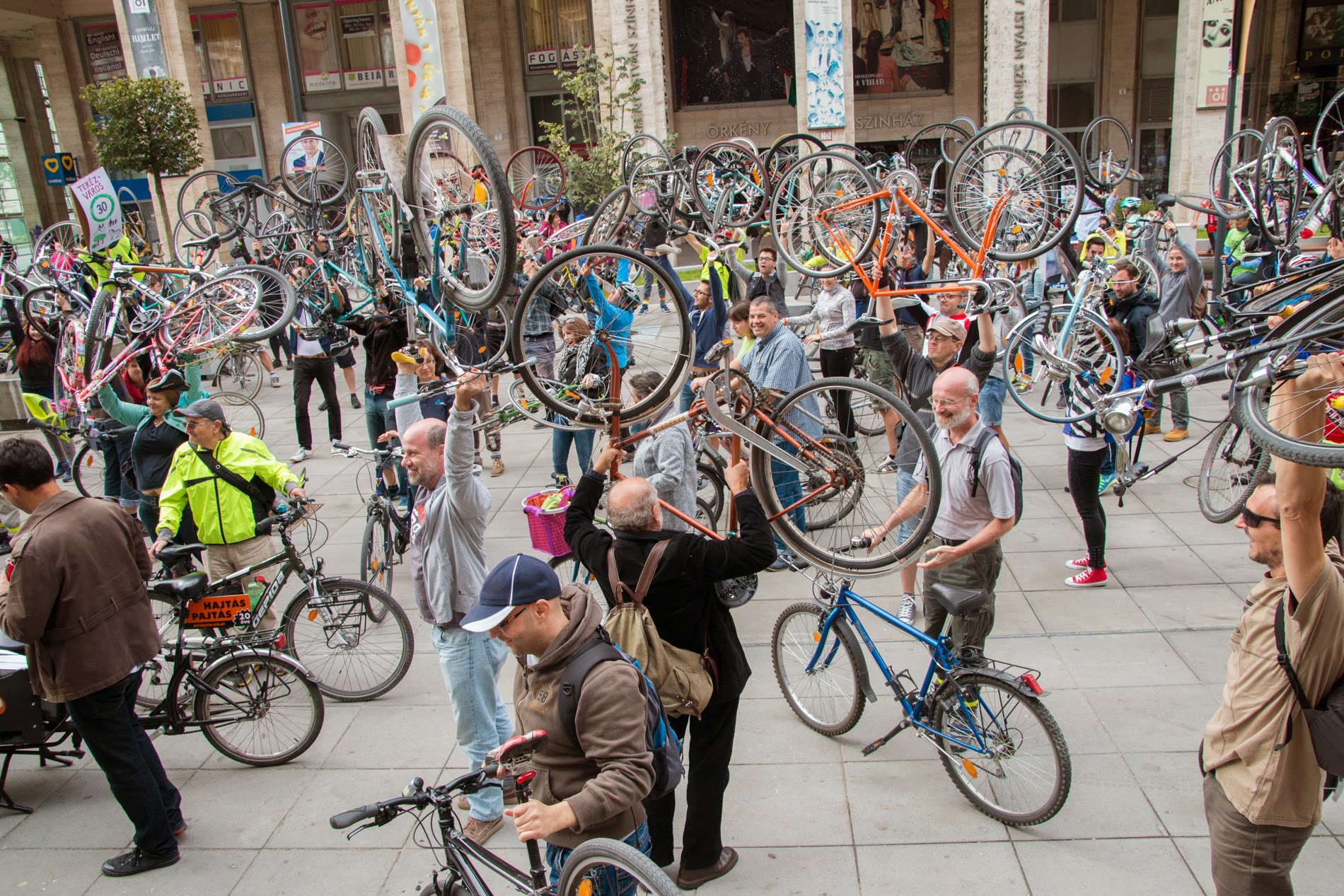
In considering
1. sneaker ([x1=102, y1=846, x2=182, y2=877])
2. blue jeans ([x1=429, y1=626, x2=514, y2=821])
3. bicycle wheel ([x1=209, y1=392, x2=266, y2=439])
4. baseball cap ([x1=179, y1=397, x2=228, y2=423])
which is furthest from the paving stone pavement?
bicycle wheel ([x1=209, y1=392, x2=266, y2=439])

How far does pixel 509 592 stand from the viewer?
274 centimetres

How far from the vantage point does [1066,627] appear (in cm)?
579

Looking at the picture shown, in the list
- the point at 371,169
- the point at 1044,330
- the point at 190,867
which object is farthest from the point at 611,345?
the point at 1044,330

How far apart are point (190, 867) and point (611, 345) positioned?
120 inches

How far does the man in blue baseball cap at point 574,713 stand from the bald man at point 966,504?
1875 mm

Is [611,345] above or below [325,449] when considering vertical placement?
above

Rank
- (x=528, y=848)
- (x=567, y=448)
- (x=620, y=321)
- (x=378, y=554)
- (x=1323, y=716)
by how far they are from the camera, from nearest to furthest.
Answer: (x=1323, y=716) < (x=528, y=848) < (x=620, y=321) < (x=378, y=554) < (x=567, y=448)

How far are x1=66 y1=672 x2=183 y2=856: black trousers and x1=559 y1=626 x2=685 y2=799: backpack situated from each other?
240 cm

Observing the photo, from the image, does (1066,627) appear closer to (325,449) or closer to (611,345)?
(611,345)

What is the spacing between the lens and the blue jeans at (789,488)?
445 cm

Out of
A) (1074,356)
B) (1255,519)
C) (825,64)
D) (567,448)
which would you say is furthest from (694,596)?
(825,64)

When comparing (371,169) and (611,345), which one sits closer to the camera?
(611,345)

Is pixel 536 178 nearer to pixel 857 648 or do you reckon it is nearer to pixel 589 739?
pixel 857 648

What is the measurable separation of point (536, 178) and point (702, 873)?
14669mm
